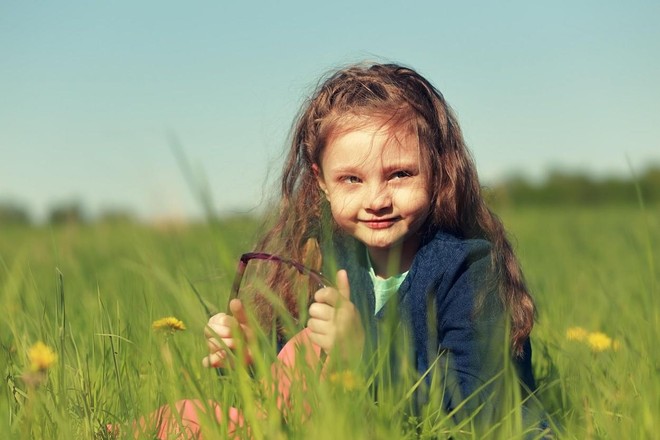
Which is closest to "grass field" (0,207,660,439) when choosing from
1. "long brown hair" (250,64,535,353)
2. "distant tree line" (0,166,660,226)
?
"long brown hair" (250,64,535,353)

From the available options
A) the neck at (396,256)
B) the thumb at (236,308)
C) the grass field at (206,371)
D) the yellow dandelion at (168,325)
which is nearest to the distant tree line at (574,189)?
the grass field at (206,371)

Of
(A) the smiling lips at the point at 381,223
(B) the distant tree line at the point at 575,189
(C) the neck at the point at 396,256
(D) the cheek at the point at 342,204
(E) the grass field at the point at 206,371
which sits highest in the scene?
(D) the cheek at the point at 342,204

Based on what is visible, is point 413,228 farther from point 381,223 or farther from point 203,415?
point 203,415

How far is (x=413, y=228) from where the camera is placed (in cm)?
238

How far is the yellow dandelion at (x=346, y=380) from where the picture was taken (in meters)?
1.61

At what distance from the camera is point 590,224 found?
10.1 metres

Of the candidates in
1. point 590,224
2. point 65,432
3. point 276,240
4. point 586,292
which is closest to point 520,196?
point 590,224

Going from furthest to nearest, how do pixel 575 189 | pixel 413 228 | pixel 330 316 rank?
1. pixel 575 189
2. pixel 413 228
3. pixel 330 316

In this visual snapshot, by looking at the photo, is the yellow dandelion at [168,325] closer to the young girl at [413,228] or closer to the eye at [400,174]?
the young girl at [413,228]

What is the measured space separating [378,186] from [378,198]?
0.11 feet

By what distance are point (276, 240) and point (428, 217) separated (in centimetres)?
52

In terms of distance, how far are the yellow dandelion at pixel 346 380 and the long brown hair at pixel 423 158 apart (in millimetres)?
819

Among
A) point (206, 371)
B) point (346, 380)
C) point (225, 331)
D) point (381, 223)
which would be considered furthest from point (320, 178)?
point (346, 380)

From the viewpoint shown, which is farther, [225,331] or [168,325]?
[168,325]
